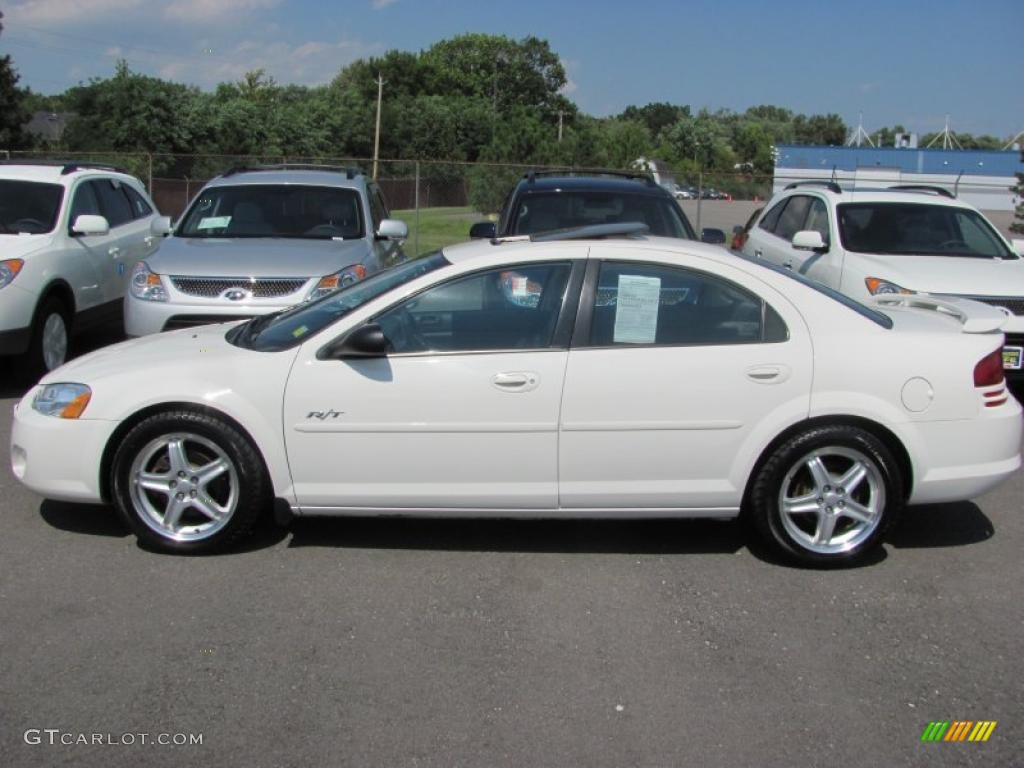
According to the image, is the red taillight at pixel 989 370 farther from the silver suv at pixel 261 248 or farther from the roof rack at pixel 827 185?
the roof rack at pixel 827 185

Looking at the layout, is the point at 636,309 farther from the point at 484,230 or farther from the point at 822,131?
the point at 822,131

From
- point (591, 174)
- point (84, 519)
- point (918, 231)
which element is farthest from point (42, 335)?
point (918, 231)

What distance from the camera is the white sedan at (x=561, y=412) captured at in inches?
182

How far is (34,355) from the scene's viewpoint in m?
8.09

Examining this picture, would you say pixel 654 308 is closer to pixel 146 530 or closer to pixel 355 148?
pixel 146 530

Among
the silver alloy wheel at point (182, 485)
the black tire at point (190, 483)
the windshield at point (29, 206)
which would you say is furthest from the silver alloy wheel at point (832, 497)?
the windshield at point (29, 206)

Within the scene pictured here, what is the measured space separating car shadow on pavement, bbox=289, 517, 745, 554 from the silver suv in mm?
2228

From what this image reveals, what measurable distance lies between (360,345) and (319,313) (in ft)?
2.07

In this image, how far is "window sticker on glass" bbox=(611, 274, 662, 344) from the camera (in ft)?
15.5

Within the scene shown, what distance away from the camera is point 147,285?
8.00 m

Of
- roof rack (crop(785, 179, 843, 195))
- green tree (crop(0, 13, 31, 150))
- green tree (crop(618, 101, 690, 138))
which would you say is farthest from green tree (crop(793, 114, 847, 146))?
roof rack (crop(785, 179, 843, 195))

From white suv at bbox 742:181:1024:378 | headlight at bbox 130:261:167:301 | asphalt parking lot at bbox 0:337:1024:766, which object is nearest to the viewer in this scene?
asphalt parking lot at bbox 0:337:1024:766

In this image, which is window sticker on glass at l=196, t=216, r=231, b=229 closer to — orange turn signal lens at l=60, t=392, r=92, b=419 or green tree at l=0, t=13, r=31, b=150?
orange turn signal lens at l=60, t=392, r=92, b=419

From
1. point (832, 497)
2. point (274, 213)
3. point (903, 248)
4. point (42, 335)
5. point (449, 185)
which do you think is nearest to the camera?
point (832, 497)
